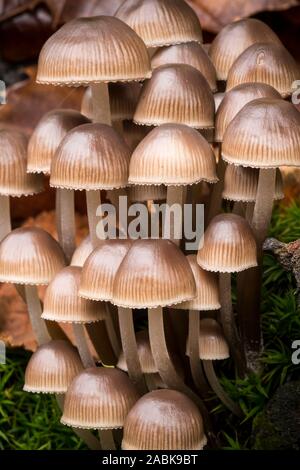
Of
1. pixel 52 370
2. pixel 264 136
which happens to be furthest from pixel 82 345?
pixel 264 136

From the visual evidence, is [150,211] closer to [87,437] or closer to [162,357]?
[162,357]

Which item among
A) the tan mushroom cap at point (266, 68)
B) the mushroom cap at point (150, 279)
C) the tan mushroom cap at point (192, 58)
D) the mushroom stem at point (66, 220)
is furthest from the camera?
the mushroom stem at point (66, 220)

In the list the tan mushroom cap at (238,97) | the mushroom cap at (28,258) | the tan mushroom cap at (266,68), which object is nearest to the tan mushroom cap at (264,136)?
the tan mushroom cap at (238,97)

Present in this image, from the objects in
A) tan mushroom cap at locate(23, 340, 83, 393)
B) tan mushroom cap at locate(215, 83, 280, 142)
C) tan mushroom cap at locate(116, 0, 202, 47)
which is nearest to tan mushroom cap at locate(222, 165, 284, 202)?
tan mushroom cap at locate(215, 83, 280, 142)

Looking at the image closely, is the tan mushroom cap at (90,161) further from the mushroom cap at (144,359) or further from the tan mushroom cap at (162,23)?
the mushroom cap at (144,359)

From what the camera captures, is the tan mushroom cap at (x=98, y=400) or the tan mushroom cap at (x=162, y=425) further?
the tan mushroom cap at (x=98, y=400)

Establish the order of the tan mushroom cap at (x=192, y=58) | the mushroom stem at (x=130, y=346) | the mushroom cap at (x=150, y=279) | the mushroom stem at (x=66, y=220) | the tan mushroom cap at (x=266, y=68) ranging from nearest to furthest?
the mushroom cap at (x=150, y=279), the mushroom stem at (x=130, y=346), the tan mushroom cap at (x=266, y=68), the tan mushroom cap at (x=192, y=58), the mushroom stem at (x=66, y=220)
